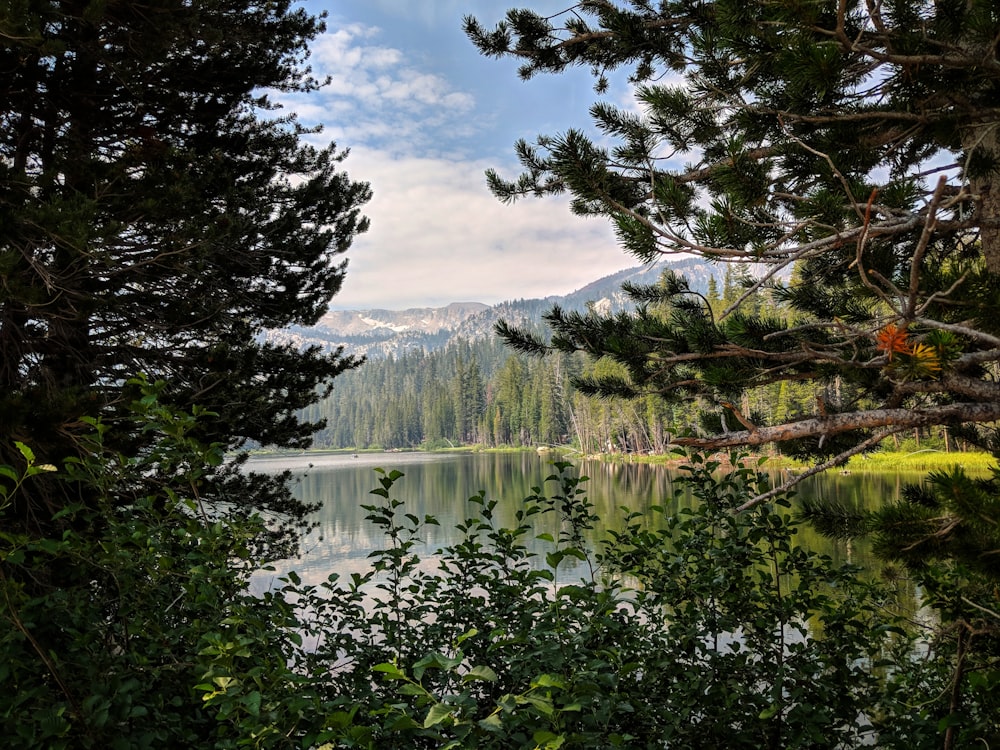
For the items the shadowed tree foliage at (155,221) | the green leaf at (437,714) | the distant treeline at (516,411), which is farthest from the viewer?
the distant treeline at (516,411)

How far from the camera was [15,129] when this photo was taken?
4.46m

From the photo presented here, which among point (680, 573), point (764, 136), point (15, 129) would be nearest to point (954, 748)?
point (680, 573)

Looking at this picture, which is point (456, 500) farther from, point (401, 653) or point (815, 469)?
point (815, 469)

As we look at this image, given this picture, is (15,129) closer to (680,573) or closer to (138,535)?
(138,535)

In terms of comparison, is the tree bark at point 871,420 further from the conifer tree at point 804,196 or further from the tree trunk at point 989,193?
the tree trunk at point 989,193

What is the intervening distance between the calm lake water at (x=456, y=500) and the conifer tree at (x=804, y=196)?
0.86 metres

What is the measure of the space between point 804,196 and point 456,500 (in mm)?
26670

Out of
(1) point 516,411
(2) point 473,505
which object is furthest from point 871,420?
(1) point 516,411

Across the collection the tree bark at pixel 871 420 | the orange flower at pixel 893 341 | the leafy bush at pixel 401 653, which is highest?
the orange flower at pixel 893 341

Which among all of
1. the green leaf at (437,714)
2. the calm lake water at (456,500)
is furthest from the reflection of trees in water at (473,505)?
the green leaf at (437,714)

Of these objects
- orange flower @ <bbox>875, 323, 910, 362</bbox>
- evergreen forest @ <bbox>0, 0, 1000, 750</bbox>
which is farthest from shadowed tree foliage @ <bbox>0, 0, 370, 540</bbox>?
orange flower @ <bbox>875, 323, 910, 362</bbox>

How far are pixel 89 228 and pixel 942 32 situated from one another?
14.2 feet

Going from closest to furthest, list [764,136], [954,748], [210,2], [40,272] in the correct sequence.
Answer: [954,748], [764,136], [40,272], [210,2]

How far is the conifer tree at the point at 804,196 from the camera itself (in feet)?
6.61
